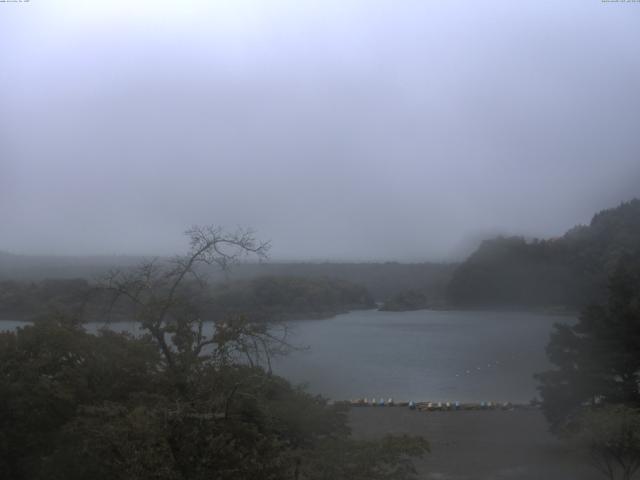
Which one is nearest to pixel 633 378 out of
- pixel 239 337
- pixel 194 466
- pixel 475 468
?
pixel 475 468

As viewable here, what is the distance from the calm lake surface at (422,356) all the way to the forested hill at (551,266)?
1040 millimetres

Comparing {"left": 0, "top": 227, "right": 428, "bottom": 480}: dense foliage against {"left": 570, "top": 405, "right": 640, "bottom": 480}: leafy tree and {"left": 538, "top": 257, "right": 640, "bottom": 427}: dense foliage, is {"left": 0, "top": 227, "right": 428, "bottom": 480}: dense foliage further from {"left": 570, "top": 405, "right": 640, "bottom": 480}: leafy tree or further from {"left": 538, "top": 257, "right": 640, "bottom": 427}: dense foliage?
{"left": 538, "top": 257, "right": 640, "bottom": 427}: dense foliage

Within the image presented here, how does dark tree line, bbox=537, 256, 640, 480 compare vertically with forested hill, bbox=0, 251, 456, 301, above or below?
below

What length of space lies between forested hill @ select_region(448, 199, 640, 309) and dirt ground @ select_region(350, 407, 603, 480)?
817 centimetres

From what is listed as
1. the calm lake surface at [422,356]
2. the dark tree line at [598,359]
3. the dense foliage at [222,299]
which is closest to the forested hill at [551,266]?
the calm lake surface at [422,356]

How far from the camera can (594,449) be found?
12.3m

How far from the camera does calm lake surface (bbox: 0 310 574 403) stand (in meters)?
21.3

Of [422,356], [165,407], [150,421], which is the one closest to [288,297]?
[422,356]

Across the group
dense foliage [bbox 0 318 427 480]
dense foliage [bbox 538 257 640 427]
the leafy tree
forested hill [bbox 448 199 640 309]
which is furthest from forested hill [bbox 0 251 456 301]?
dense foliage [bbox 538 257 640 427]

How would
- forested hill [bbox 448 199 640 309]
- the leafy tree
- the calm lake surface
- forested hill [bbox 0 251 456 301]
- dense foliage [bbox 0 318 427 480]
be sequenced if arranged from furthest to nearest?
forested hill [bbox 448 199 640 309]
the calm lake surface
forested hill [bbox 0 251 456 301]
the leafy tree
dense foliage [bbox 0 318 427 480]

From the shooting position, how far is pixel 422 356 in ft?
88.2

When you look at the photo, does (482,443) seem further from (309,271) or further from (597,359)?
(309,271)

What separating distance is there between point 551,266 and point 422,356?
308 inches

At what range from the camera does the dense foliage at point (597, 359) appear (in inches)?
667
